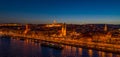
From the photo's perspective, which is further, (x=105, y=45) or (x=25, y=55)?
(x=105, y=45)

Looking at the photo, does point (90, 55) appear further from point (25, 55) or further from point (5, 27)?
point (5, 27)

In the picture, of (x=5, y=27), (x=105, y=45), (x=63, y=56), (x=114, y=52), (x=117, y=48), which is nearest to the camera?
(x=63, y=56)

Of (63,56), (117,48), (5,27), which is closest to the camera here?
(63,56)

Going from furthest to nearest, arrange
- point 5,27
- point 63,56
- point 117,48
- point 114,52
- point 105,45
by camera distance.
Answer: point 5,27
point 105,45
point 117,48
point 114,52
point 63,56

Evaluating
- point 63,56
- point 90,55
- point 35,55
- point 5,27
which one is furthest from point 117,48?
point 5,27

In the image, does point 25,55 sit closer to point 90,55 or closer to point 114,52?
point 90,55

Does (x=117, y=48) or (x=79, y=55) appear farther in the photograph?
(x=117, y=48)

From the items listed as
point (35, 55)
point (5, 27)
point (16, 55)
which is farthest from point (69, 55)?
point (5, 27)

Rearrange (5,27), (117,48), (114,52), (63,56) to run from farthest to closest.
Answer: (5,27) < (117,48) < (114,52) < (63,56)
